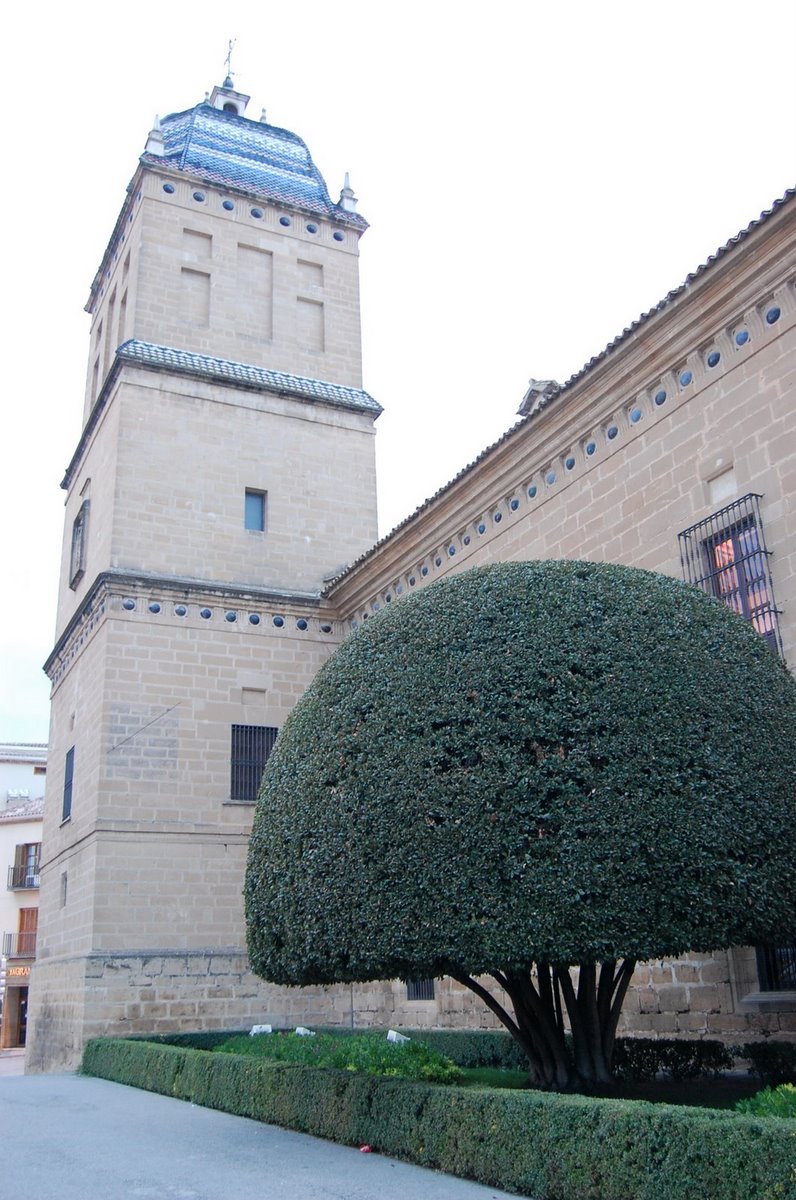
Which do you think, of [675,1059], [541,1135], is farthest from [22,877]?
[541,1135]

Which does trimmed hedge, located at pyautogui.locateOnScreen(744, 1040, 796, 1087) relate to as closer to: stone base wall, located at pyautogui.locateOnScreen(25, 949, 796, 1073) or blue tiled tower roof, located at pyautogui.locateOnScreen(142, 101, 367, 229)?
stone base wall, located at pyautogui.locateOnScreen(25, 949, 796, 1073)

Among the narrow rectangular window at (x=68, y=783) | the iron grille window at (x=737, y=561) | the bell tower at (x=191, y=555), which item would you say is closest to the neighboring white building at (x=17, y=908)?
the narrow rectangular window at (x=68, y=783)

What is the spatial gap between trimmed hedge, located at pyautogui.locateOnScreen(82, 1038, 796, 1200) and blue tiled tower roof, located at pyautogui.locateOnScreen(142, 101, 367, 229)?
1688 cm

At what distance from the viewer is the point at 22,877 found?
38156mm

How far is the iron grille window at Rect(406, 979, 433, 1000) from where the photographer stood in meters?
14.6

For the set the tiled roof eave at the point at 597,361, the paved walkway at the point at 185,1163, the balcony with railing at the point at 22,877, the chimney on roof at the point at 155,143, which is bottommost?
the paved walkway at the point at 185,1163

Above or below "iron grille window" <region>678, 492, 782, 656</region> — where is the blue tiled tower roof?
above

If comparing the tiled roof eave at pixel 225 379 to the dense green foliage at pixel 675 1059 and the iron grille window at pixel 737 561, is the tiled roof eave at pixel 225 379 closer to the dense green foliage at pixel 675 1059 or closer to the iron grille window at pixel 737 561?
the iron grille window at pixel 737 561

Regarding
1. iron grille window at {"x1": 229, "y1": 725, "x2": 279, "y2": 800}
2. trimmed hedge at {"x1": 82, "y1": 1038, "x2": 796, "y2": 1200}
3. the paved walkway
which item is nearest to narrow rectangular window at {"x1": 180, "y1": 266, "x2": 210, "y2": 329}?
iron grille window at {"x1": 229, "y1": 725, "x2": 279, "y2": 800}

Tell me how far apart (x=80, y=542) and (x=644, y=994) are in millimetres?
13019

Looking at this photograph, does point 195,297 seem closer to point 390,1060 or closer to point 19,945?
point 390,1060

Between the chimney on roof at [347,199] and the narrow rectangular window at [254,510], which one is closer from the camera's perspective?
the narrow rectangular window at [254,510]

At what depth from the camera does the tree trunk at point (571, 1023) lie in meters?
7.25

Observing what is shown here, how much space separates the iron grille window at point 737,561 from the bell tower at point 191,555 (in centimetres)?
863
